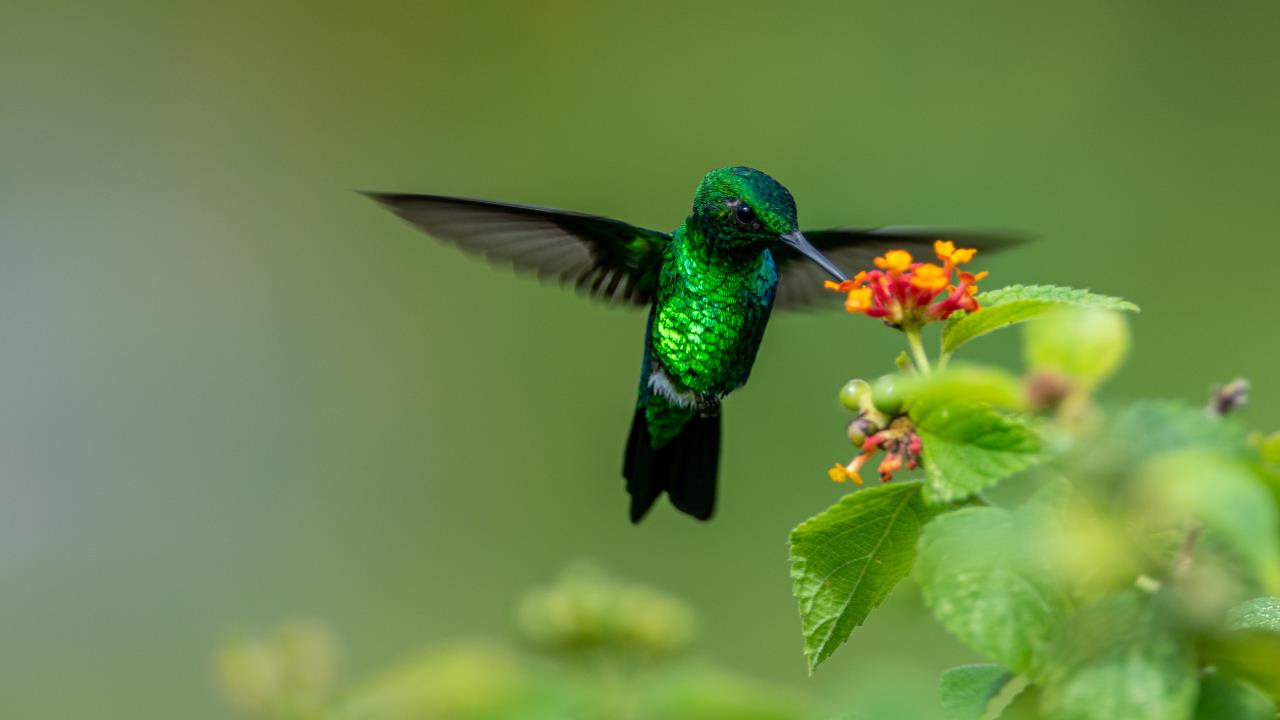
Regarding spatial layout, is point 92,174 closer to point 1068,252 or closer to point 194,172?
point 194,172

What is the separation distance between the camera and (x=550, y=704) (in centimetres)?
68

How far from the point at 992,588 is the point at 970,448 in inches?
4.9

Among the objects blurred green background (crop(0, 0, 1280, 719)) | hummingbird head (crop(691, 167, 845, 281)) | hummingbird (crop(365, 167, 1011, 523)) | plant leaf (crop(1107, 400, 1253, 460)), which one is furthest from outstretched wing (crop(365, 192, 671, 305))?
blurred green background (crop(0, 0, 1280, 719))

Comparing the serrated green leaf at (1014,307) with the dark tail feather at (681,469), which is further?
the dark tail feather at (681,469)

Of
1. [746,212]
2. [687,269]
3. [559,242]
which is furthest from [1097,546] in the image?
[559,242]

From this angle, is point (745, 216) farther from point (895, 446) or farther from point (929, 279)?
point (895, 446)

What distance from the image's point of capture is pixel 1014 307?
0.95 m

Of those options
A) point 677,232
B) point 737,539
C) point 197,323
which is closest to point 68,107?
point 197,323

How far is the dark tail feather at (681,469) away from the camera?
2.00 meters

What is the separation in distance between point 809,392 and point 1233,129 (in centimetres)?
230

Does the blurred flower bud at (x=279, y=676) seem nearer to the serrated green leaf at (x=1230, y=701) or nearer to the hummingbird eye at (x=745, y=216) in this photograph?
the serrated green leaf at (x=1230, y=701)

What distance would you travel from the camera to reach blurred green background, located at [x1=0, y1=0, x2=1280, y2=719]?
4.71 m

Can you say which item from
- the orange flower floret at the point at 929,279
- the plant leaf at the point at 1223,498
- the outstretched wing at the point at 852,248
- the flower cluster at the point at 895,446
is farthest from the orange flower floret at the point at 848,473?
the outstretched wing at the point at 852,248

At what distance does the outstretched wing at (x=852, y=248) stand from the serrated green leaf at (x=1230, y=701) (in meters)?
1.19
